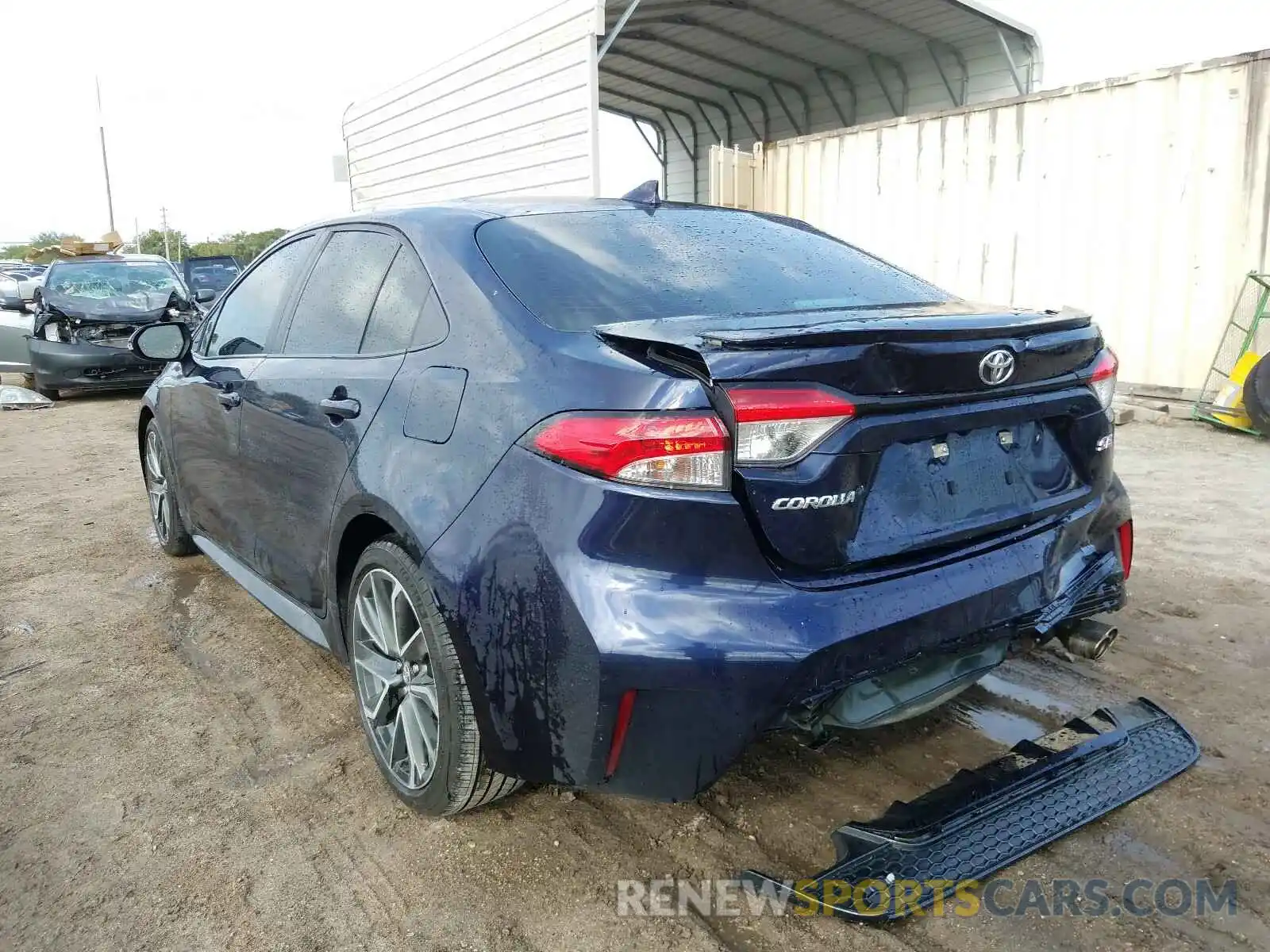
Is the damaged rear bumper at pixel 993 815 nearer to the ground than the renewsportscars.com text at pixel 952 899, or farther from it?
farther from it

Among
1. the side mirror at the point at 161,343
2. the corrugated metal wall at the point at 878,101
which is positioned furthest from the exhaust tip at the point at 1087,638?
the corrugated metal wall at the point at 878,101

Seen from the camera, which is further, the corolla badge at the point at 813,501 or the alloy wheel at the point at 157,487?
the alloy wheel at the point at 157,487

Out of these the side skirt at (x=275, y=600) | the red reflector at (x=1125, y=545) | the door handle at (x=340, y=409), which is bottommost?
the side skirt at (x=275, y=600)

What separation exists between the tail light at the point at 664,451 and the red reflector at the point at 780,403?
6 cm

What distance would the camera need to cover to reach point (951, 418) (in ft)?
6.81

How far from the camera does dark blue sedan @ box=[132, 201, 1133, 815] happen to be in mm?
1865

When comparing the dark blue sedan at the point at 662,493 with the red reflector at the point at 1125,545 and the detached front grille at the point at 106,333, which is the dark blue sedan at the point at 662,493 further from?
the detached front grille at the point at 106,333

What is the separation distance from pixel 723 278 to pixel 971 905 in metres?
1.62

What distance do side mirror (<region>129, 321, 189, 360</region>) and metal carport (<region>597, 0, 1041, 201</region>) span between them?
6179 mm

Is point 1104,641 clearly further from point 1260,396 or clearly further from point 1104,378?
point 1260,396

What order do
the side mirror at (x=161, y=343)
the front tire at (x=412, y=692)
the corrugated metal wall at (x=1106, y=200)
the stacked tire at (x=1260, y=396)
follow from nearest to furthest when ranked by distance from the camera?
the front tire at (x=412, y=692) < the side mirror at (x=161, y=343) < the stacked tire at (x=1260, y=396) < the corrugated metal wall at (x=1106, y=200)

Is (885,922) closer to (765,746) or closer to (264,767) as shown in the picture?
(765,746)

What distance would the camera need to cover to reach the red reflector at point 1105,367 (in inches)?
95.6

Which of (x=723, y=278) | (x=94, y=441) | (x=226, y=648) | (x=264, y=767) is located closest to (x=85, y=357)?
(x=94, y=441)
